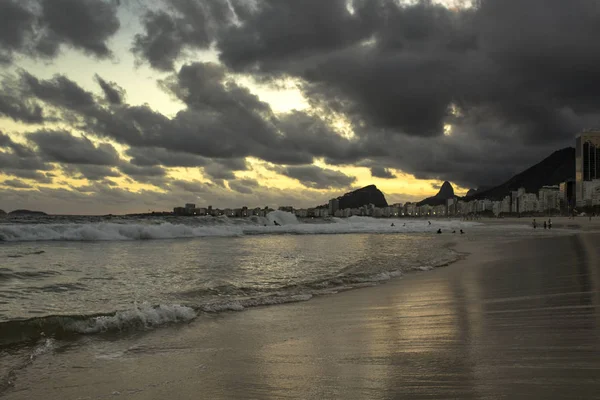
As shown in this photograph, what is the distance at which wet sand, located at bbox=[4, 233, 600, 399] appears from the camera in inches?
166

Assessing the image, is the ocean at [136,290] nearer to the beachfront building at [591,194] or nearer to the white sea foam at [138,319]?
the white sea foam at [138,319]

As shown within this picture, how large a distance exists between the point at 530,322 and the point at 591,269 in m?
9.14

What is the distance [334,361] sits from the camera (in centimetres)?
520

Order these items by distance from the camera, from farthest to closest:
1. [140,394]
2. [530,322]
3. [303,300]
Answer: [303,300], [530,322], [140,394]

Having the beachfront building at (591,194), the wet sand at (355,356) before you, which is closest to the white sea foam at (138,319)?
the wet sand at (355,356)

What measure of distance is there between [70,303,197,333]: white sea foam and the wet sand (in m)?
0.43

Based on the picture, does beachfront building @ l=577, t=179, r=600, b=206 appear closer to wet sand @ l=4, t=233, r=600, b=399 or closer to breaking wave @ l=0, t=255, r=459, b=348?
wet sand @ l=4, t=233, r=600, b=399

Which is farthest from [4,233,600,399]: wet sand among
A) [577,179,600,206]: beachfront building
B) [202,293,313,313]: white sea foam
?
[577,179,600,206]: beachfront building

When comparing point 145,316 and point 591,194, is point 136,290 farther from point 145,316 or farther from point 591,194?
point 591,194

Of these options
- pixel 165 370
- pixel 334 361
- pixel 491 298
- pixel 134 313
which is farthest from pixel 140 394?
pixel 491 298

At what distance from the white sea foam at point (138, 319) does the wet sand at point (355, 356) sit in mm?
433

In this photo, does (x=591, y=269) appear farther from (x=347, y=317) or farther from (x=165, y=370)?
(x=165, y=370)

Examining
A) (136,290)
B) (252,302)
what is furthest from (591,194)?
(136,290)

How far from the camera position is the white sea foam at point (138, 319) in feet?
24.1
